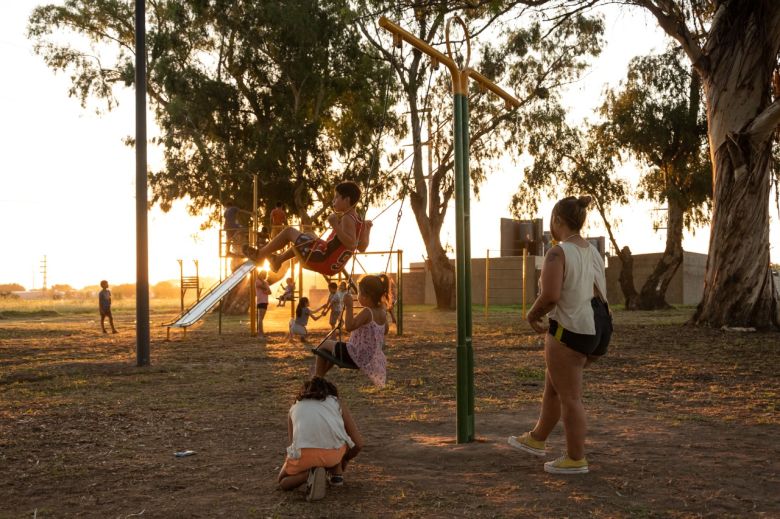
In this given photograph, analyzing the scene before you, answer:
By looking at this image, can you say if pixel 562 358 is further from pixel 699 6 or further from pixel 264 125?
pixel 264 125

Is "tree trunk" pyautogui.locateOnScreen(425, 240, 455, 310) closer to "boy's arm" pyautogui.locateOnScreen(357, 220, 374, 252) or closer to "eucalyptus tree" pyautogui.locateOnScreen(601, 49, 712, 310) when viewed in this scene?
"eucalyptus tree" pyautogui.locateOnScreen(601, 49, 712, 310)

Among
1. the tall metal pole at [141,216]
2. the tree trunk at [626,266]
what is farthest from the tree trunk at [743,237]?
the tree trunk at [626,266]

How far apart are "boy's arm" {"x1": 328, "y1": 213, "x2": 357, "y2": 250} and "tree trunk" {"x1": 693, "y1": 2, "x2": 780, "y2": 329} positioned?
1316 cm

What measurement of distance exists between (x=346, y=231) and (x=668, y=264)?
2818cm

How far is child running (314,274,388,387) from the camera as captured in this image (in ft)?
20.0

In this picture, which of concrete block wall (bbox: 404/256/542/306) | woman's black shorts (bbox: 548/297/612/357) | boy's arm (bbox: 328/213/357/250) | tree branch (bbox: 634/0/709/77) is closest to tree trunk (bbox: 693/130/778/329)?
tree branch (bbox: 634/0/709/77)

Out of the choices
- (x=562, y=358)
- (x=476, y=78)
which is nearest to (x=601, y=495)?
(x=562, y=358)

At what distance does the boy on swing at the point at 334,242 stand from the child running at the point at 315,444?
186cm

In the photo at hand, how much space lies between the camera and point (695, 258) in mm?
42969

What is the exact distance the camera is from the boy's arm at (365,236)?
22.6 feet

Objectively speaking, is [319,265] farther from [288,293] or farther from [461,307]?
[288,293]

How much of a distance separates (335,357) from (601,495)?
2226 millimetres

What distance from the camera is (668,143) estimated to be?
3162 cm

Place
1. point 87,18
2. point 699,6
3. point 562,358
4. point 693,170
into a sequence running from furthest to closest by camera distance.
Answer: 1. point 87,18
2. point 693,170
3. point 699,6
4. point 562,358
